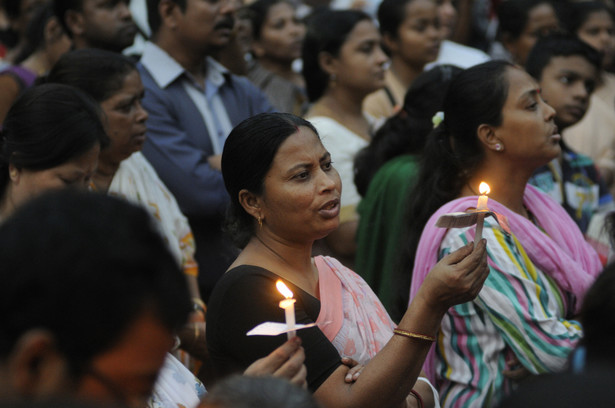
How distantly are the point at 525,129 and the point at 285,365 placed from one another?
181 cm

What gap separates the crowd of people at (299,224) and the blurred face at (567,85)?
0.04ft

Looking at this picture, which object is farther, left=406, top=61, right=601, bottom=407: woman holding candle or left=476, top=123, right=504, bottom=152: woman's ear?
left=476, top=123, right=504, bottom=152: woman's ear

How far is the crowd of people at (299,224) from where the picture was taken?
1.37m

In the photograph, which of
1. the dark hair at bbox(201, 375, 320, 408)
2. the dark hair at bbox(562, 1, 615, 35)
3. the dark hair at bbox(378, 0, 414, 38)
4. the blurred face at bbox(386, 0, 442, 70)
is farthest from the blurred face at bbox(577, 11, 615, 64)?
the dark hair at bbox(201, 375, 320, 408)

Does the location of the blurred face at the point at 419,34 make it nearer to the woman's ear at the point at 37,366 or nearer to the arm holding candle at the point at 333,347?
the arm holding candle at the point at 333,347

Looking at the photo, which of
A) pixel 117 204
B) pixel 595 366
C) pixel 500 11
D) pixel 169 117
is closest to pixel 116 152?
pixel 169 117

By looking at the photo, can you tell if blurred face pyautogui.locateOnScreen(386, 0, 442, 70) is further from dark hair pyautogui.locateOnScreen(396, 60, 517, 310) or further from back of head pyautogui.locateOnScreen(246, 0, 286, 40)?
dark hair pyautogui.locateOnScreen(396, 60, 517, 310)

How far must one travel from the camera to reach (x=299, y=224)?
9.36 ft

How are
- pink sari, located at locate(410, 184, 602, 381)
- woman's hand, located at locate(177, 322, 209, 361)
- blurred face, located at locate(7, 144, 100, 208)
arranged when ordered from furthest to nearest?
woman's hand, located at locate(177, 322, 209, 361), pink sari, located at locate(410, 184, 602, 381), blurred face, located at locate(7, 144, 100, 208)

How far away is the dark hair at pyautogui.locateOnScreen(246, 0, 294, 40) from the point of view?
7.07 metres

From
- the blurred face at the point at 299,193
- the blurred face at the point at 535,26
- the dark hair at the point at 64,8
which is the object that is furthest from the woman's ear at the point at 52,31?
the blurred face at the point at 535,26

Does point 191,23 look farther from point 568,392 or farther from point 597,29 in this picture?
point 568,392

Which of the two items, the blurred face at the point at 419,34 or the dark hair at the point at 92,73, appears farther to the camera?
the blurred face at the point at 419,34

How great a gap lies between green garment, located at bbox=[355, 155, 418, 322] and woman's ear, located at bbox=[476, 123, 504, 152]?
563 millimetres
